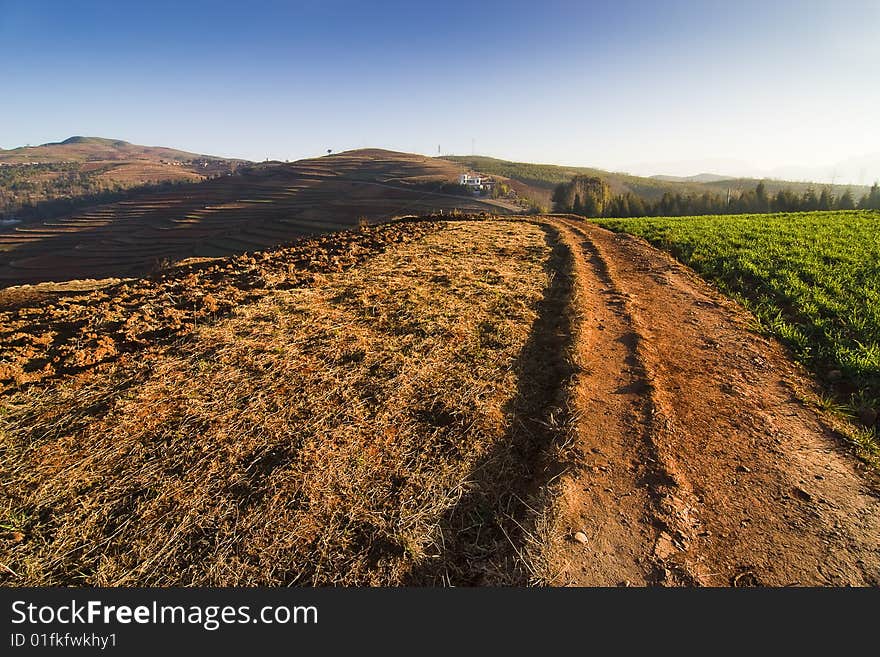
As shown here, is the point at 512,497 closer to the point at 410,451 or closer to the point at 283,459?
the point at 410,451

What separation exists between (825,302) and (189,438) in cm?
1111

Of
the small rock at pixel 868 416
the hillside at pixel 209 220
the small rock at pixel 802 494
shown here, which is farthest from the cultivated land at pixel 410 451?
the hillside at pixel 209 220

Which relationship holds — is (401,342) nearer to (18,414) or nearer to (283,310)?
(283,310)

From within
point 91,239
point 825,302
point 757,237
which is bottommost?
point 91,239

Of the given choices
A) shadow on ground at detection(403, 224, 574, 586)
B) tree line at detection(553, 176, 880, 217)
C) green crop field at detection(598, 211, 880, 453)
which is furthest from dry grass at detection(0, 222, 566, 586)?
tree line at detection(553, 176, 880, 217)

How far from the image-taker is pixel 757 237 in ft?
44.3

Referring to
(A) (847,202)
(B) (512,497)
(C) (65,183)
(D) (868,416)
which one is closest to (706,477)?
(B) (512,497)

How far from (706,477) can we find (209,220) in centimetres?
8884

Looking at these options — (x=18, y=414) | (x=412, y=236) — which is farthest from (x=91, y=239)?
(x=18, y=414)

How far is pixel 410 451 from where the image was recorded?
3.90m

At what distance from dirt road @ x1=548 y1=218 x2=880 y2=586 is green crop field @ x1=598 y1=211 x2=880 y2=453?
56 cm

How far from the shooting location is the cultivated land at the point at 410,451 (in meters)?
2.84

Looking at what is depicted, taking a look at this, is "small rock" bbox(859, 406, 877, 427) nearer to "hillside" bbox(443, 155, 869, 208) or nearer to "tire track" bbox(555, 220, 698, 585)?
"tire track" bbox(555, 220, 698, 585)

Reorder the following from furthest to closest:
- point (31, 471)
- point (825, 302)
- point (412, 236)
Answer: point (412, 236) → point (825, 302) → point (31, 471)
